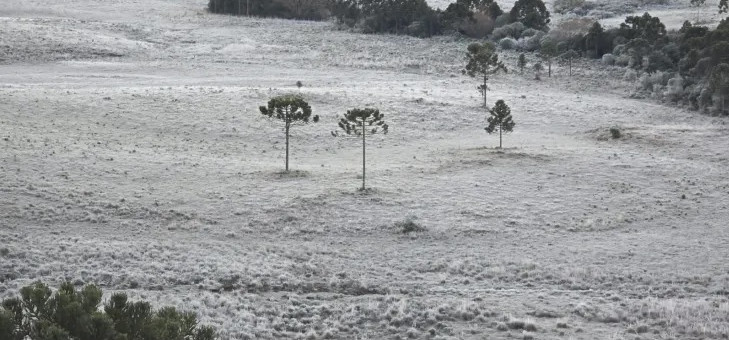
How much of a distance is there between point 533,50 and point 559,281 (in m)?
70.2

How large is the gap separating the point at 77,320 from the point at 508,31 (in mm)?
93013

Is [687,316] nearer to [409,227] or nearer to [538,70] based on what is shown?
[409,227]

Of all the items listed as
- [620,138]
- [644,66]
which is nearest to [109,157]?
[620,138]

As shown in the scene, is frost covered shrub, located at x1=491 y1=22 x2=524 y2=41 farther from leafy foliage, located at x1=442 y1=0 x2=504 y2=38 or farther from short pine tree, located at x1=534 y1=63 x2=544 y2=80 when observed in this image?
short pine tree, located at x1=534 y1=63 x2=544 y2=80

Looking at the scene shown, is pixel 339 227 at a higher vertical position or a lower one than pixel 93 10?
lower

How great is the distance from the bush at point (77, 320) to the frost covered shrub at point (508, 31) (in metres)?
90.8

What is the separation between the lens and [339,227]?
112ft

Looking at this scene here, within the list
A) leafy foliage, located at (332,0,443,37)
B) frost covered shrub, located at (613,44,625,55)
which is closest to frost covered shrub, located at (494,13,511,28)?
leafy foliage, located at (332,0,443,37)

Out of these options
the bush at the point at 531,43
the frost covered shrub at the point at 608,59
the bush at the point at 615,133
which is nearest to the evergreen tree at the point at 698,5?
the frost covered shrub at the point at 608,59

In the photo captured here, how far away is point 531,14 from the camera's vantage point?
10106 cm

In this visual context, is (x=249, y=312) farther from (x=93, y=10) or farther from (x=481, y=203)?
(x=93, y=10)

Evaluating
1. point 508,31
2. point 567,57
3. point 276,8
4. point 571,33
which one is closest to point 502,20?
point 508,31

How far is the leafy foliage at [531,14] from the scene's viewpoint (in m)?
101

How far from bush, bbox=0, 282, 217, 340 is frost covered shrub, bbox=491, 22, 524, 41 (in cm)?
9078
